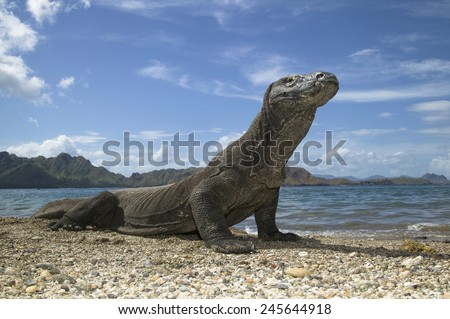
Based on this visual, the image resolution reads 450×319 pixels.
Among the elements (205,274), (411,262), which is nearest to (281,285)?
(205,274)

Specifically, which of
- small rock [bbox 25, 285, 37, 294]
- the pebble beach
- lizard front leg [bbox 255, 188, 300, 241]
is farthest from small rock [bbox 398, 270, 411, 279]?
small rock [bbox 25, 285, 37, 294]

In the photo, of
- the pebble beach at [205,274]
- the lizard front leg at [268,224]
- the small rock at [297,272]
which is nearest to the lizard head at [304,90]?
the lizard front leg at [268,224]

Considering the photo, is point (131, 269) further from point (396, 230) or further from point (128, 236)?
point (396, 230)

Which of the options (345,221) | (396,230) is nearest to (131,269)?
(396,230)

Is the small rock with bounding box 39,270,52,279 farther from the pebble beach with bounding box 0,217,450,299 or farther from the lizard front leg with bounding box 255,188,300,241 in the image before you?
the lizard front leg with bounding box 255,188,300,241

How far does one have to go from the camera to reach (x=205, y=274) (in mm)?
5203

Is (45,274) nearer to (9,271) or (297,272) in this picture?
(9,271)

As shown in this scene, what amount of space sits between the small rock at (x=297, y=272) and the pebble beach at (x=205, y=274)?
0.01 m

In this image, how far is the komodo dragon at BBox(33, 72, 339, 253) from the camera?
716 centimetres

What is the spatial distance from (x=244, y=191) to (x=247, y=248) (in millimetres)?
1368

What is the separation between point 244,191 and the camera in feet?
25.6

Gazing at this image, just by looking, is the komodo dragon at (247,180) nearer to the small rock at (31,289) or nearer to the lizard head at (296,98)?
the lizard head at (296,98)

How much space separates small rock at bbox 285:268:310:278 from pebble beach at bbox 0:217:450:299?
1 centimetres

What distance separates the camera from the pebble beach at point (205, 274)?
4.50 meters
